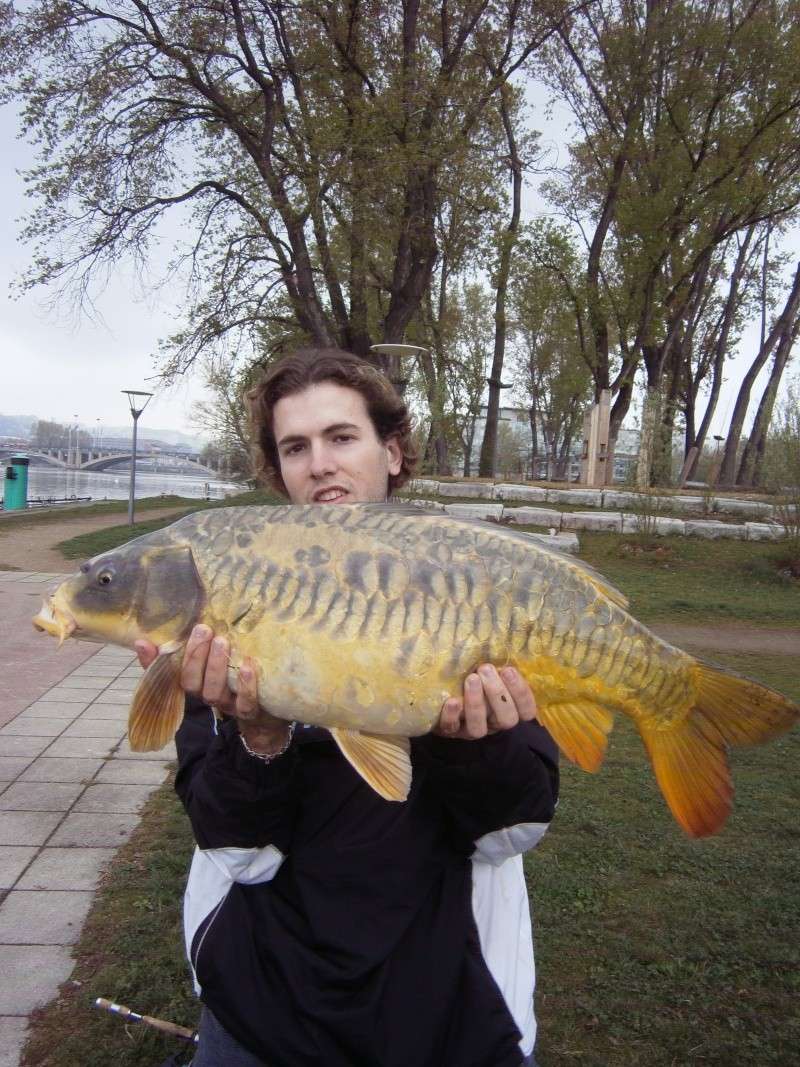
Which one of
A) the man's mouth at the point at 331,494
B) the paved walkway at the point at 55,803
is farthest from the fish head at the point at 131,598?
the paved walkway at the point at 55,803

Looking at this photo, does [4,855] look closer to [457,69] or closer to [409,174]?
[409,174]

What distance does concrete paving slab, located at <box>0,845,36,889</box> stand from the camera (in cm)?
388

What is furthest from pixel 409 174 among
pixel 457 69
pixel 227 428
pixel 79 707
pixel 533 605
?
pixel 227 428

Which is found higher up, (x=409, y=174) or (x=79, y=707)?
(x=409, y=174)

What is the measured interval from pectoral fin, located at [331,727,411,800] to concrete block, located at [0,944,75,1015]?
2115 millimetres

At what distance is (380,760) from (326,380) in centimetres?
117

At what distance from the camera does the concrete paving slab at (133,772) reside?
5184mm

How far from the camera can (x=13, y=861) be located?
405 centimetres

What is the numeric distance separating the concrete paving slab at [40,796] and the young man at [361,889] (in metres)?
3.18

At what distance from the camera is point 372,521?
6.42 feet

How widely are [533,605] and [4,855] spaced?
3.52 metres

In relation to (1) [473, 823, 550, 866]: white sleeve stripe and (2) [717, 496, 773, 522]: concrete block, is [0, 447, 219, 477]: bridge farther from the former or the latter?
(1) [473, 823, 550, 866]: white sleeve stripe

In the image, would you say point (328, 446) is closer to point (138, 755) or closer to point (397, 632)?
point (397, 632)

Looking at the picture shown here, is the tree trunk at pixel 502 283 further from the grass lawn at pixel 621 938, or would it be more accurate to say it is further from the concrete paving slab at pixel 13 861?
the concrete paving slab at pixel 13 861
